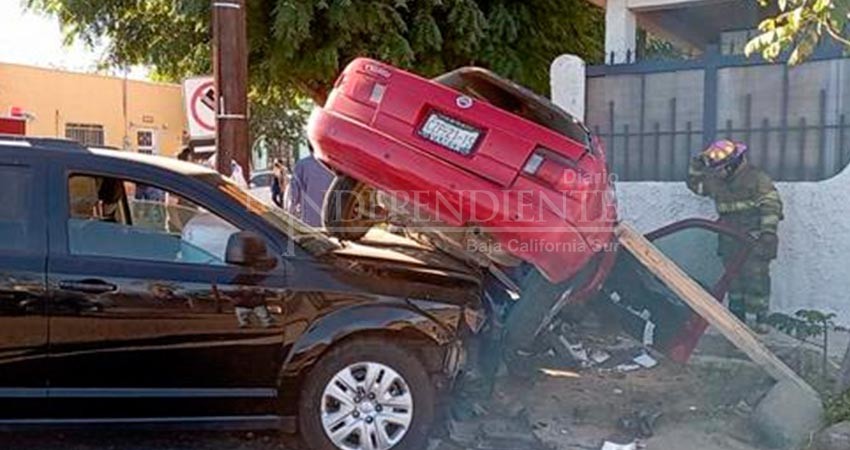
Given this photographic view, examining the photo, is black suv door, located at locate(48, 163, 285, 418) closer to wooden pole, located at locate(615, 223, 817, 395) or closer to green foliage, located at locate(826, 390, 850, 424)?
wooden pole, located at locate(615, 223, 817, 395)

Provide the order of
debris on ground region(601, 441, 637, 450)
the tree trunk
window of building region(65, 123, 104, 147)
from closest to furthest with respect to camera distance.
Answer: debris on ground region(601, 441, 637, 450) → the tree trunk → window of building region(65, 123, 104, 147)


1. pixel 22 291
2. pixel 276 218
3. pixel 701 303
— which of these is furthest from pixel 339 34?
pixel 22 291

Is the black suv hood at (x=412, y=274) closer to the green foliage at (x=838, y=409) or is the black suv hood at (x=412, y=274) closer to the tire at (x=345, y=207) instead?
the tire at (x=345, y=207)

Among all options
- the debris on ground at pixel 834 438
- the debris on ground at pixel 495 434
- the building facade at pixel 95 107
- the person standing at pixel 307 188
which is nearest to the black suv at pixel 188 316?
the debris on ground at pixel 495 434

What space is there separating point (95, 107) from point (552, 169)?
23780 mm

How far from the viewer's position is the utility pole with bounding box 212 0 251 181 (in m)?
6.54

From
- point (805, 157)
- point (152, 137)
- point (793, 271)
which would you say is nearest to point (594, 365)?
point (793, 271)

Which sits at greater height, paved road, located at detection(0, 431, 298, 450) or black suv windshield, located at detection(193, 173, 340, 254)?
black suv windshield, located at detection(193, 173, 340, 254)

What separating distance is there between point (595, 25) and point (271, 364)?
8.87 meters

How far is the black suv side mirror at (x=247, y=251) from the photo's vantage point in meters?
4.43

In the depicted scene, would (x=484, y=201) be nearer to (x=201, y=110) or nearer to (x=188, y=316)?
(x=188, y=316)

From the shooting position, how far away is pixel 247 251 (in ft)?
14.5

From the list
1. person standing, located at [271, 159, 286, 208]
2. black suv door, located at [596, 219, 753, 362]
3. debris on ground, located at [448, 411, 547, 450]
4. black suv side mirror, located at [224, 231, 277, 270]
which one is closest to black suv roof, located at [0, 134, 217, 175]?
black suv side mirror, located at [224, 231, 277, 270]

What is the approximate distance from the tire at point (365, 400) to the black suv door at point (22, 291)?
4.36 ft
